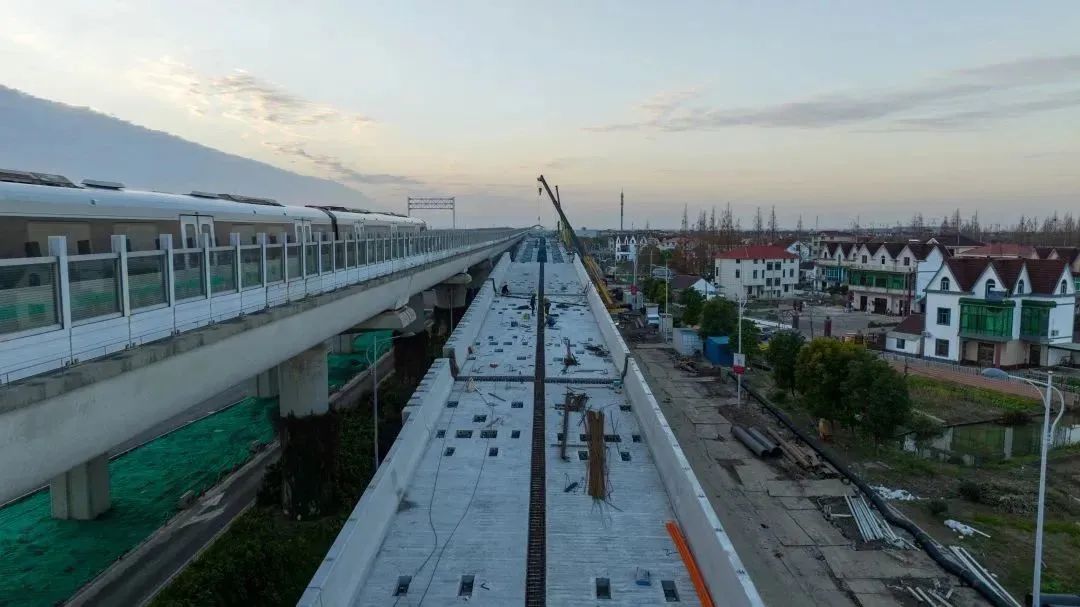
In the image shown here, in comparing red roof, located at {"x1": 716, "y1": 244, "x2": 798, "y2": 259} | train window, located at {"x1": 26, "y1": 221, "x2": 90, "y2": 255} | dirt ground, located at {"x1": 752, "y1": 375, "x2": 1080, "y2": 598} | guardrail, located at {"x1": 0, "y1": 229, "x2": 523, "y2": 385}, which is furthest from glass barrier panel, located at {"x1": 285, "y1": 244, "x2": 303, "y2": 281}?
red roof, located at {"x1": 716, "y1": 244, "x2": 798, "y2": 259}

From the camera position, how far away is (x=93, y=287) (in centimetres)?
647

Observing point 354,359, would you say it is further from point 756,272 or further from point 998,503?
point 756,272

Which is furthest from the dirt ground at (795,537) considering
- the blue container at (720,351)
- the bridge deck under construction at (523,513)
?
the blue container at (720,351)

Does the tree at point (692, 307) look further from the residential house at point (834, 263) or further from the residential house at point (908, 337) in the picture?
the residential house at point (834, 263)

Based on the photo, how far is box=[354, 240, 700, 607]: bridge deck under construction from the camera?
859 centimetres

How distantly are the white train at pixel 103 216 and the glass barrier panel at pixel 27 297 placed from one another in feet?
3.75

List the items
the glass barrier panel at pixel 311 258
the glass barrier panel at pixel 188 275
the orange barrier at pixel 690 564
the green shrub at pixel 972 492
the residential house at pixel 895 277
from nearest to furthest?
the glass barrier panel at pixel 188 275 → the orange barrier at pixel 690 564 → the glass barrier panel at pixel 311 258 → the green shrub at pixel 972 492 → the residential house at pixel 895 277

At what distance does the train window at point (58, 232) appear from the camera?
709cm

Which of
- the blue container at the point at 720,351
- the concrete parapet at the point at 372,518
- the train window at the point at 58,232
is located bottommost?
the blue container at the point at 720,351

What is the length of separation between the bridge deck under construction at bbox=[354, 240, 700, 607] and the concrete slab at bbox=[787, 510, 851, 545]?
4026 mm

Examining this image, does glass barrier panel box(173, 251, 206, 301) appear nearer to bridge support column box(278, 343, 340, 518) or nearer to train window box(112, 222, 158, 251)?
train window box(112, 222, 158, 251)

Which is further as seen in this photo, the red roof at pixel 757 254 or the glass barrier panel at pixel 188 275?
the red roof at pixel 757 254

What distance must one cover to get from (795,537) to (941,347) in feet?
71.6

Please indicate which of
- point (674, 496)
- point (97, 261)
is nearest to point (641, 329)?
point (674, 496)
